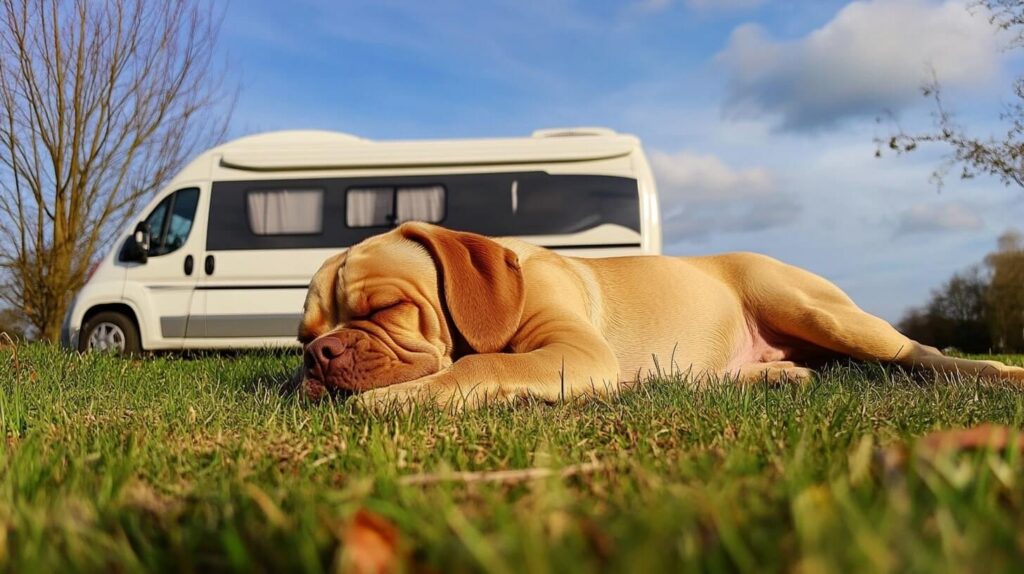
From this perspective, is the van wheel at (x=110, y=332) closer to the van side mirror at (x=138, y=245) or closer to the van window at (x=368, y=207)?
the van side mirror at (x=138, y=245)

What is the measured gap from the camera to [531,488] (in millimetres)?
1384

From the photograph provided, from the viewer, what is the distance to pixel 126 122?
753 inches

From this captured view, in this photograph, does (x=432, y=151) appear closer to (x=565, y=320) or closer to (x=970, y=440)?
(x=565, y=320)

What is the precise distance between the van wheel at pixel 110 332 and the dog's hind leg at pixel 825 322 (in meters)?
10.5

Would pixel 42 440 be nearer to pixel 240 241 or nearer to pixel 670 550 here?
pixel 670 550

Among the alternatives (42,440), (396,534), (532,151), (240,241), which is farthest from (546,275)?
(240,241)

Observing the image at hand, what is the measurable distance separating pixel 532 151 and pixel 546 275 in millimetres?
8502

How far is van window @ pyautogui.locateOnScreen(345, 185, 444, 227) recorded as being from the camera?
1248 centimetres

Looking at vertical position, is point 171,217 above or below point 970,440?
above

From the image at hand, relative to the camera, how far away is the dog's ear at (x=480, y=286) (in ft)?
12.2

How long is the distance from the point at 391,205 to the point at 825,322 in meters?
8.82

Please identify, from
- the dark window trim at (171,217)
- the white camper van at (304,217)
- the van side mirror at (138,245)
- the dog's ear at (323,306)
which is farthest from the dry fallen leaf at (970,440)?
the van side mirror at (138,245)

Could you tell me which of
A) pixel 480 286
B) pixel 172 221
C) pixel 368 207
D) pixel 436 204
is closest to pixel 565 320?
pixel 480 286

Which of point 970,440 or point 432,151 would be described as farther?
point 432,151
